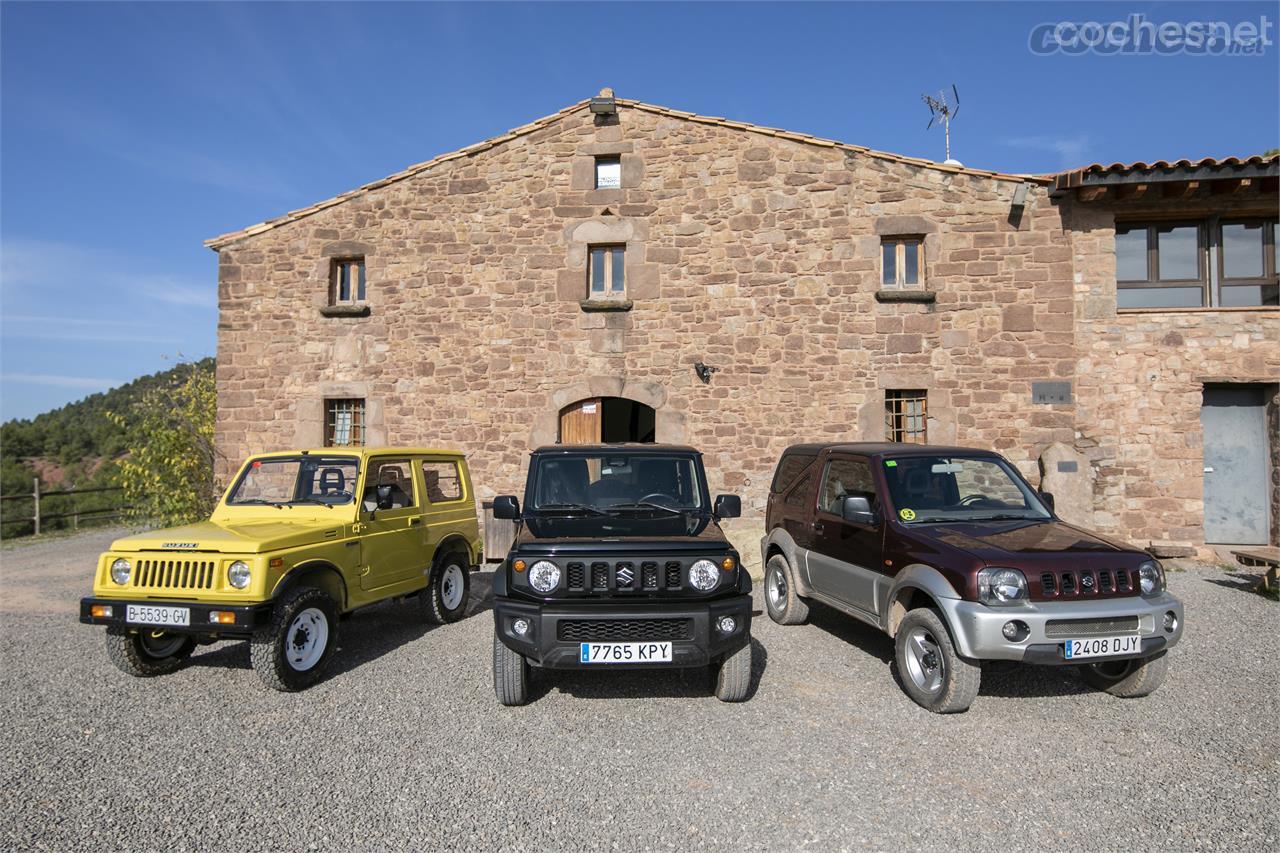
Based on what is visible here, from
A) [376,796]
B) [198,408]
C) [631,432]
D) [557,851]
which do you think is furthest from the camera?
[631,432]

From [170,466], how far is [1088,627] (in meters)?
13.0

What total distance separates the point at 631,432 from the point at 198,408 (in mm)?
8301

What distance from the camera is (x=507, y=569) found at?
420 centimetres

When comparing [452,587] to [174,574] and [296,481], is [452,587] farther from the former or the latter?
[174,574]

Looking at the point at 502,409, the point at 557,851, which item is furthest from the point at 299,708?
the point at 502,409

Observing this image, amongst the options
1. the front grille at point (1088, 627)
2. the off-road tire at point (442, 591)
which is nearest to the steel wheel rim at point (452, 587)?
the off-road tire at point (442, 591)

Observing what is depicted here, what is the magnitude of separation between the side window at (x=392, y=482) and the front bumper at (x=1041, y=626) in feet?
14.5

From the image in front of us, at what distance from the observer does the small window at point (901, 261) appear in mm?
10422

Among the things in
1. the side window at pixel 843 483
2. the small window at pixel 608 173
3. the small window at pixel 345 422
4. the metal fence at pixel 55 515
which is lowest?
the metal fence at pixel 55 515

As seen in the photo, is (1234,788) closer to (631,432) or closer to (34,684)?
(34,684)

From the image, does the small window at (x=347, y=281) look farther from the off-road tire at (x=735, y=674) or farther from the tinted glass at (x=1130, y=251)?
the tinted glass at (x=1130, y=251)

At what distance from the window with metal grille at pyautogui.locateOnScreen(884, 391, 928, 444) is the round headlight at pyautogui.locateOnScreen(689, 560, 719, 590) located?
274 inches

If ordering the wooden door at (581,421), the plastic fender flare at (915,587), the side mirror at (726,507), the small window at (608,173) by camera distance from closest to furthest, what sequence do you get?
the plastic fender flare at (915,587)
the side mirror at (726,507)
the wooden door at (581,421)
the small window at (608,173)

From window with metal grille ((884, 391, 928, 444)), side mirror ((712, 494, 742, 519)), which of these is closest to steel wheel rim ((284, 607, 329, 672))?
side mirror ((712, 494, 742, 519))
